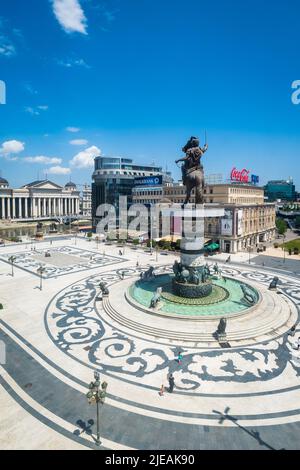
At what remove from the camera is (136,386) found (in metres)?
20.4

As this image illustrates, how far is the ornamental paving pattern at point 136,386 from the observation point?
16141mm

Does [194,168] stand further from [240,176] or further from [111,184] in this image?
[111,184]

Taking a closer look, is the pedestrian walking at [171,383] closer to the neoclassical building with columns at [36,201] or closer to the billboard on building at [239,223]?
the billboard on building at [239,223]

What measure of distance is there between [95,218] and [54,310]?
82667 millimetres

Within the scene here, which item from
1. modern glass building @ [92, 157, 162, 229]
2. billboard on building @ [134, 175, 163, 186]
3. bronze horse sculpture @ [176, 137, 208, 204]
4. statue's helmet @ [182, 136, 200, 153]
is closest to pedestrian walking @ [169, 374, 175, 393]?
bronze horse sculpture @ [176, 137, 208, 204]

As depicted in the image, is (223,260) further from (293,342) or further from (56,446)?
(56,446)

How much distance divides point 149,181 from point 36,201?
96.4 meters

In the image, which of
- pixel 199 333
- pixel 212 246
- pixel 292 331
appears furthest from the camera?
Answer: pixel 212 246

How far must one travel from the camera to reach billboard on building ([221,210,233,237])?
69.0 meters

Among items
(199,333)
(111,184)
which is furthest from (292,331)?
(111,184)

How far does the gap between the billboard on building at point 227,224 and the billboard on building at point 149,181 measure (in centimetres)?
3068

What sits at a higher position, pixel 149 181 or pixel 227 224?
pixel 149 181

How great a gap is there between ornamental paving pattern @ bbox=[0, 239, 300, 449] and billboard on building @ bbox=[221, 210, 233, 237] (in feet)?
119

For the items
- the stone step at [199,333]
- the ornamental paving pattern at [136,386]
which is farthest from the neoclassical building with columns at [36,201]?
the stone step at [199,333]
